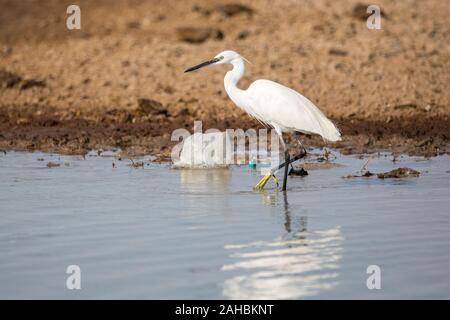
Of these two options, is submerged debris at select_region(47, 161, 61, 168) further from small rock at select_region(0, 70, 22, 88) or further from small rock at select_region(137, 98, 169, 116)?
small rock at select_region(0, 70, 22, 88)

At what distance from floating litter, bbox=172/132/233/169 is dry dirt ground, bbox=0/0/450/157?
1475 millimetres

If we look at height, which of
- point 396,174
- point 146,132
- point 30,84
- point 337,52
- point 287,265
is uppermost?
point 337,52

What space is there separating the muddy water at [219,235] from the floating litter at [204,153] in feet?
1.67

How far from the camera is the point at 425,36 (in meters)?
20.6

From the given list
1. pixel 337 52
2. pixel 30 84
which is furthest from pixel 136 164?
pixel 337 52

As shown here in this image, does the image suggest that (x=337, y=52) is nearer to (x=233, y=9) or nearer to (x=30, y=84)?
(x=233, y=9)

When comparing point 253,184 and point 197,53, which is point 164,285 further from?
point 197,53

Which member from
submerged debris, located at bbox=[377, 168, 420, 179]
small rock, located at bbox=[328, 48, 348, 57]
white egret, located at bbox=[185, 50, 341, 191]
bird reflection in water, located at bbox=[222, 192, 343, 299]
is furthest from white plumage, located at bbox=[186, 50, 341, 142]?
small rock, located at bbox=[328, 48, 348, 57]

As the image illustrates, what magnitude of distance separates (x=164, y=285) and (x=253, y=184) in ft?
16.2

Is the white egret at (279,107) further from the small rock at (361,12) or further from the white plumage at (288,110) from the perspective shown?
the small rock at (361,12)

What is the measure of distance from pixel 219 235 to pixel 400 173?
4.28m

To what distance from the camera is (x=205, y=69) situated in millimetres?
18969

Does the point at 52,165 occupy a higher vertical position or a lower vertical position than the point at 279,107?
lower
